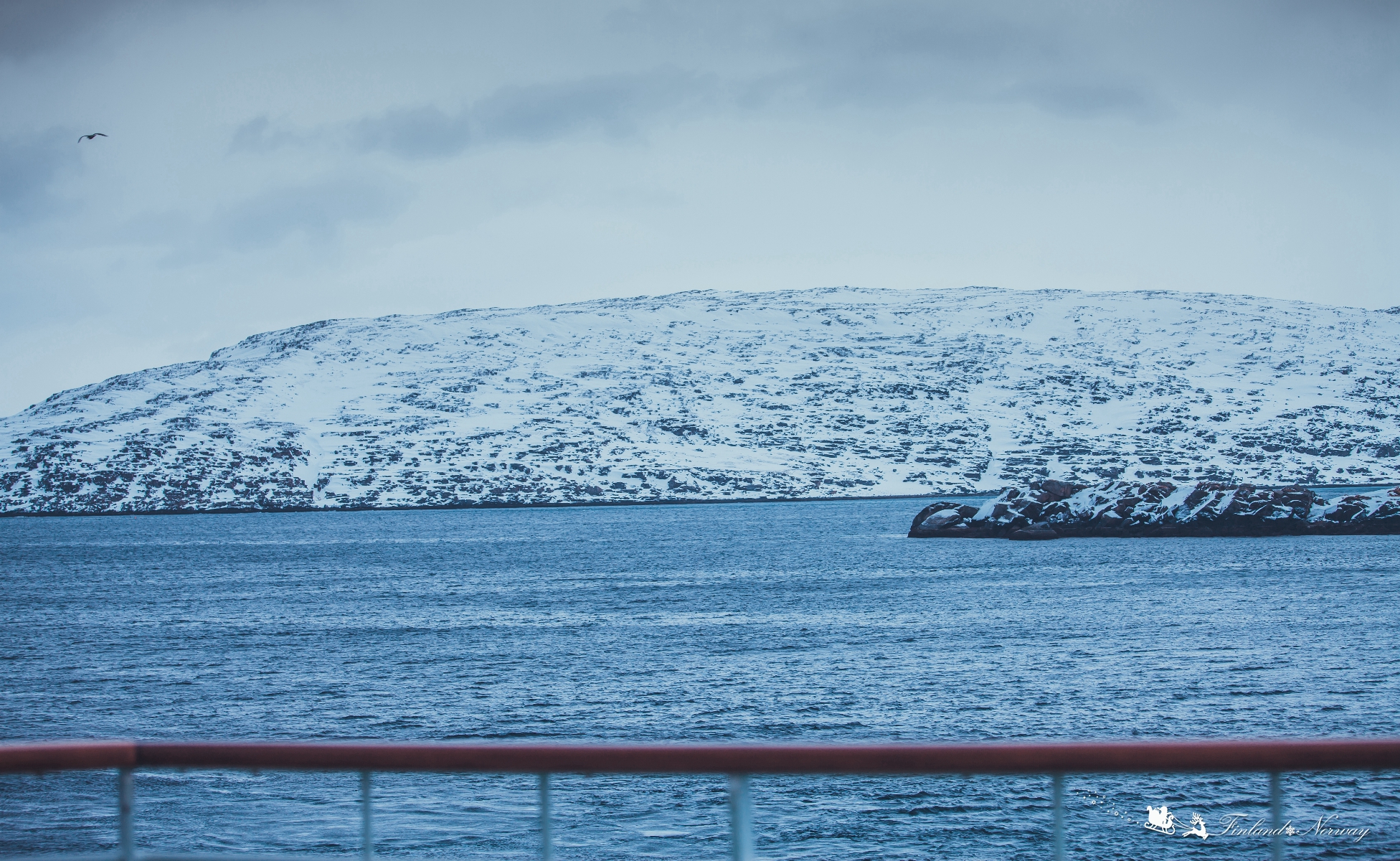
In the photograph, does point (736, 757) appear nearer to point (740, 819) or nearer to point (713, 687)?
point (740, 819)

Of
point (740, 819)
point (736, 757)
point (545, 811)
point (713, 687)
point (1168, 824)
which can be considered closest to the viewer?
point (736, 757)

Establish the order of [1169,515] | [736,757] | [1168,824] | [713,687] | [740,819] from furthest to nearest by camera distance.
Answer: [1169,515] → [713,687] → [1168,824] → [740,819] → [736,757]

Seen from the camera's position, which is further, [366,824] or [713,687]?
[713,687]

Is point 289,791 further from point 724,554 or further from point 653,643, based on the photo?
point 724,554

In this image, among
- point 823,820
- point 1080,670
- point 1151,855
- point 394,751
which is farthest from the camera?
point 1080,670

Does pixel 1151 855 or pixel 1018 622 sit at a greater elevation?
pixel 1018 622

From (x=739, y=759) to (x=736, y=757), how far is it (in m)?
0.01

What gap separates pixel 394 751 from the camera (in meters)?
4.10

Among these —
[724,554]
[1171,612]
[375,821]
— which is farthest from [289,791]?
[724,554]

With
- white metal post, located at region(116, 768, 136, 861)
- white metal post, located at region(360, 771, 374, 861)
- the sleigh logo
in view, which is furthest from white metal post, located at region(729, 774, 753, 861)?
the sleigh logo

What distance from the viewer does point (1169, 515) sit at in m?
103

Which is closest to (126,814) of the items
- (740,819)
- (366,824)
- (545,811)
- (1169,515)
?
(366,824)

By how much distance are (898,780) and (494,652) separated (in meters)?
20.1

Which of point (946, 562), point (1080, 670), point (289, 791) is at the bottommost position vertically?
point (289, 791)
